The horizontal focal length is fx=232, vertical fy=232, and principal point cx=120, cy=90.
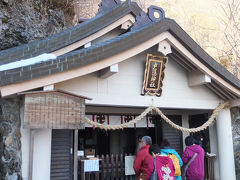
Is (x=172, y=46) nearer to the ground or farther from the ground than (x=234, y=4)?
nearer to the ground

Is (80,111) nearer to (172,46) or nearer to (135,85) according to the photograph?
(135,85)

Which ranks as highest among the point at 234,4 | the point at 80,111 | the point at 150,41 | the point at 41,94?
the point at 234,4

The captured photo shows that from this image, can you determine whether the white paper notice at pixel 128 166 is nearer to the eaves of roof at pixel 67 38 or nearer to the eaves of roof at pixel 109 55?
the eaves of roof at pixel 109 55

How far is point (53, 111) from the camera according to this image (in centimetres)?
457

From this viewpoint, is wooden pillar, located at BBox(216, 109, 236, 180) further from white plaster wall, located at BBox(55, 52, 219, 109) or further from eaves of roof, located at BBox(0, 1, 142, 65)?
eaves of roof, located at BBox(0, 1, 142, 65)

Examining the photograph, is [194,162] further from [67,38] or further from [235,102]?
[67,38]

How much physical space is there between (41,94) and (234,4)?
1614cm

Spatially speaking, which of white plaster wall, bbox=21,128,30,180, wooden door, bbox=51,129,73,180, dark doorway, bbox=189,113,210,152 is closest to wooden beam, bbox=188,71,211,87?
dark doorway, bbox=189,113,210,152

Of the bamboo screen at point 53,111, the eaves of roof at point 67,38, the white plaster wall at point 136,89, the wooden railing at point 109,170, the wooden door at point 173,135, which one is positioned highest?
the eaves of roof at point 67,38

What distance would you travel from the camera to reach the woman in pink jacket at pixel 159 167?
446 cm

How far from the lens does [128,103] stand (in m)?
6.07

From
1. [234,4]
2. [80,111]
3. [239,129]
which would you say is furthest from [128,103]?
[234,4]

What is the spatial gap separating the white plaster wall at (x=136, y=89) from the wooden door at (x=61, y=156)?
1.15m

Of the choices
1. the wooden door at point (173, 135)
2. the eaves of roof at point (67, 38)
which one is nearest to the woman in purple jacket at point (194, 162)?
the wooden door at point (173, 135)
